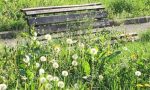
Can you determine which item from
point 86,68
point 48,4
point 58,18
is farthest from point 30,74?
point 48,4

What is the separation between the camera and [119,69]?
545 cm

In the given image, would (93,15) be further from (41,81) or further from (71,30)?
(41,81)

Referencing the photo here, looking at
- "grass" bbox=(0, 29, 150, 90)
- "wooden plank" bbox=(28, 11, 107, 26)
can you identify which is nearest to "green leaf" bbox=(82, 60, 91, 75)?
"grass" bbox=(0, 29, 150, 90)

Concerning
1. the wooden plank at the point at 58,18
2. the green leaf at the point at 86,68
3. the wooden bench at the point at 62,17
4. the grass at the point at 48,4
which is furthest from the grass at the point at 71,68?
the grass at the point at 48,4

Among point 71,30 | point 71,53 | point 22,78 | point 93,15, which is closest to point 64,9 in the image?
point 93,15

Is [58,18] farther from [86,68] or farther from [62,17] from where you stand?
[86,68]

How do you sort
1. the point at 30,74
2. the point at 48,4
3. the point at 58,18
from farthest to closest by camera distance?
the point at 48,4 → the point at 58,18 → the point at 30,74

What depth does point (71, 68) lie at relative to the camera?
557 cm

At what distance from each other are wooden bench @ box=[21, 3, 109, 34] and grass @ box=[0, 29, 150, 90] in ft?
6.83

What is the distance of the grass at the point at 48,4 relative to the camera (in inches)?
376

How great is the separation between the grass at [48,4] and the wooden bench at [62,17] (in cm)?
72

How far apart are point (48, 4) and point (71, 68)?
5.28m

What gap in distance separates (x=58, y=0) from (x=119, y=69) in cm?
591

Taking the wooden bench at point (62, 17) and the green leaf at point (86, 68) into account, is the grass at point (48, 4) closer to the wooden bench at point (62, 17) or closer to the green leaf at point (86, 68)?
the wooden bench at point (62, 17)
